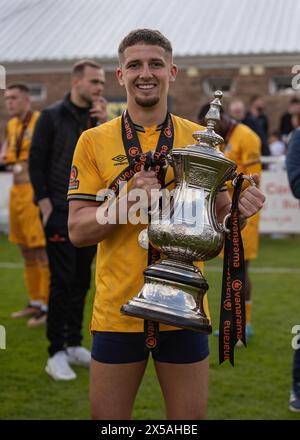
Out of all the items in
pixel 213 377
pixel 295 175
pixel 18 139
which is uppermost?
pixel 18 139

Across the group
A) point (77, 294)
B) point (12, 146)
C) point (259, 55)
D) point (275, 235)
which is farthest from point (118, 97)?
point (77, 294)

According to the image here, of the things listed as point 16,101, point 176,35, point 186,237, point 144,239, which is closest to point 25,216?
point 16,101

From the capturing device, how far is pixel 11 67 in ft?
52.2

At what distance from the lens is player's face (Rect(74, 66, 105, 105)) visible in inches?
194

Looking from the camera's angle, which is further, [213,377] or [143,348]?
[213,377]

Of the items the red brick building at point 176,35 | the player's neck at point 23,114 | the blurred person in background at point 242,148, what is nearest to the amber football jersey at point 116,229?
the blurred person in background at point 242,148

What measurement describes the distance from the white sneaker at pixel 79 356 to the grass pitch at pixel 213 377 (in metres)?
0.09

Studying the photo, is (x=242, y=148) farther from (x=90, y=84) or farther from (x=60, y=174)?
(x=60, y=174)

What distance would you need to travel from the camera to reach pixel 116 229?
2.58 meters

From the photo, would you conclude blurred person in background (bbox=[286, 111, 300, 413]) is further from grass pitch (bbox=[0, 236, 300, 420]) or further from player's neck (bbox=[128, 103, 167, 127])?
player's neck (bbox=[128, 103, 167, 127])

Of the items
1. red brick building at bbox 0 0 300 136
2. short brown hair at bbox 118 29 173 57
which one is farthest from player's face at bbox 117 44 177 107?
red brick building at bbox 0 0 300 136

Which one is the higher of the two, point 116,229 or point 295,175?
point 295,175

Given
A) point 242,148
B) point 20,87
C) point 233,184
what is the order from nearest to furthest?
point 233,184 < point 242,148 < point 20,87

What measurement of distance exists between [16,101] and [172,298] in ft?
15.8
